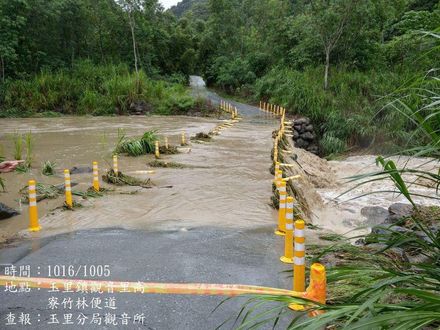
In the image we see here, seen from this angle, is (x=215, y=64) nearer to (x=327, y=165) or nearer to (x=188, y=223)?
(x=327, y=165)

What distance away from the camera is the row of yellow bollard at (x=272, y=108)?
27.5 m

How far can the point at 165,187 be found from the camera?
33.8 feet

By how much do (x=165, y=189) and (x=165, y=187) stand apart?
0.73 ft

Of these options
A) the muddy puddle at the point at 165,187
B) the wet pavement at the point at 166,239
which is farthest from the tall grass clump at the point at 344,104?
the wet pavement at the point at 166,239

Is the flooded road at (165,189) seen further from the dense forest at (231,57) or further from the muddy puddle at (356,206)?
the dense forest at (231,57)

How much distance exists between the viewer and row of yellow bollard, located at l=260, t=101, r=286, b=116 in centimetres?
2750

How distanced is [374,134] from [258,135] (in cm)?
589

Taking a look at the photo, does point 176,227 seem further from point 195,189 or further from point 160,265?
point 195,189

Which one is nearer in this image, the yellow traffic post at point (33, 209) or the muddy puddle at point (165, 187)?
the yellow traffic post at point (33, 209)

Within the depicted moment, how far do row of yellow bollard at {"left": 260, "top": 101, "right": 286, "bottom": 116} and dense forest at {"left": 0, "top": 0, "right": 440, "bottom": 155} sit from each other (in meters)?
0.68

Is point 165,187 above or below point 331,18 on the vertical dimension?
below

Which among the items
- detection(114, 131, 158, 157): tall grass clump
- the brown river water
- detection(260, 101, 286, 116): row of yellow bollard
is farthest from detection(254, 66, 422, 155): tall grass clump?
detection(114, 131, 158, 157): tall grass clump

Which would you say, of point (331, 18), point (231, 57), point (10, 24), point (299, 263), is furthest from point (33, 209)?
point (231, 57)

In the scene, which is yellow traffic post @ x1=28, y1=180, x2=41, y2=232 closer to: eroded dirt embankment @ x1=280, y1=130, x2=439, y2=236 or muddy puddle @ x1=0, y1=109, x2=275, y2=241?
muddy puddle @ x1=0, y1=109, x2=275, y2=241
